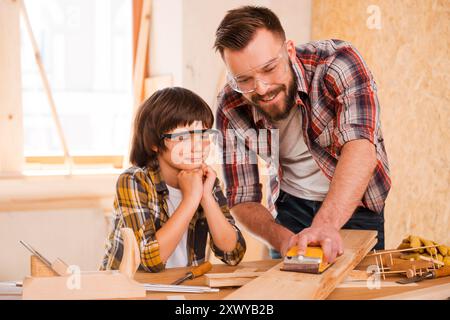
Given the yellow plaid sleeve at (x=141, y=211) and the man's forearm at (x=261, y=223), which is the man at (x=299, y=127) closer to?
the man's forearm at (x=261, y=223)

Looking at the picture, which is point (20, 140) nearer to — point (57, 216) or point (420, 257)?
point (57, 216)

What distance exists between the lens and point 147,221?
174 cm

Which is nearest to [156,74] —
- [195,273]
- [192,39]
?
[192,39]

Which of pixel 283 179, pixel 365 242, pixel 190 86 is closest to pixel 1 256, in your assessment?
pixel 190 86

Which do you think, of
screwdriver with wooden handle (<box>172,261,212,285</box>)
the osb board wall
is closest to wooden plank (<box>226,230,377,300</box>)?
screwdriver with wooden handle (<box>172,261,212,285</box>)

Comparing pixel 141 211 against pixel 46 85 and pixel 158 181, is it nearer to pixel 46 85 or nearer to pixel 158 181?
pixel 158 181

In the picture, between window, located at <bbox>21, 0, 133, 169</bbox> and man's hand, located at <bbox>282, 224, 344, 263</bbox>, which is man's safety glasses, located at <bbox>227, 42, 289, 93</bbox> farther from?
window, located at <bbox>21, 0, 133, 169</bbox>

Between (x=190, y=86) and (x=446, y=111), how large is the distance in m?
1.41

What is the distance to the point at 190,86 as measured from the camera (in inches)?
135

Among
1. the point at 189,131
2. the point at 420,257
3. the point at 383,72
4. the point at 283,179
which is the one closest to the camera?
the point at 420,257

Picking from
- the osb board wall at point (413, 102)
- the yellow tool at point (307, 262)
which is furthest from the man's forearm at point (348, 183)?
the osb board wall at point (413, 102)

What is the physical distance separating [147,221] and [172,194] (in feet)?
0.75

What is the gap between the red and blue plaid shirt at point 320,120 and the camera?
1921 mm

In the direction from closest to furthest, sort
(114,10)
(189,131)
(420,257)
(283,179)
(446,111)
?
1. (420,257)
2. (189,131)
3. (283,179)
4. (446,111)
5. (114,10)
